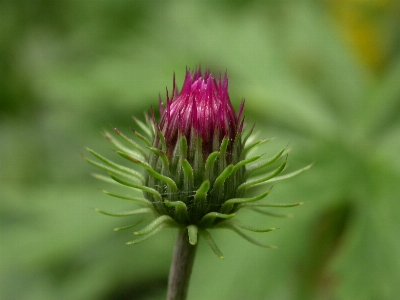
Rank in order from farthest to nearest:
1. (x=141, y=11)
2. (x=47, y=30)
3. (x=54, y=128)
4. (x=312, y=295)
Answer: (x=141, y=11) → (x=47, y=30) → (x=54, y=128) → (x=312, y=295)

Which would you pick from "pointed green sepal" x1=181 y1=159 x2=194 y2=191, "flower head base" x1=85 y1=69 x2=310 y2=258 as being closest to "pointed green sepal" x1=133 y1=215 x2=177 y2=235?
"flower head base" x1=85 y1=69 x2=310 y2=258

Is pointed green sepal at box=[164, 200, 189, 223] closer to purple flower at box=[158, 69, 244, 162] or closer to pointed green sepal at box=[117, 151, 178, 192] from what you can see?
pointed green sepal at box=[117, 151, 178, 192]

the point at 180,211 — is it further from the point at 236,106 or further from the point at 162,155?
the point at 236,106

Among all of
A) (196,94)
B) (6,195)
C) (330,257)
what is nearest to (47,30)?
(6,195)

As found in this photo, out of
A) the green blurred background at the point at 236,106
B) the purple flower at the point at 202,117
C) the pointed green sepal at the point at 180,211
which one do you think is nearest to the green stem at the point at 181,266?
the pointed green sepal at the point at 180,211

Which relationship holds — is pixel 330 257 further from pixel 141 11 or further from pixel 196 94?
pixel 141 11

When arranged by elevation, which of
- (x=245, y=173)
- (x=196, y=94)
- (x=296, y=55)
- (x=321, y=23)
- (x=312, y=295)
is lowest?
(x=312, y=295)

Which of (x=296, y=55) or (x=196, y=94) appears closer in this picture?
(x=196, y=94)
